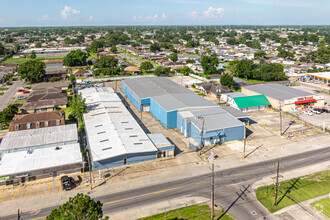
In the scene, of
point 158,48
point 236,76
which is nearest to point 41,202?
point 236,76

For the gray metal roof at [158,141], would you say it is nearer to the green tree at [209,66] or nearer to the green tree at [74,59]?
the green tree at [209,66]

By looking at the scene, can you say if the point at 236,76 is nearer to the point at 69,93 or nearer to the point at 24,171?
the point at 69,93

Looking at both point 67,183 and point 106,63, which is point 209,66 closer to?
point 106,63

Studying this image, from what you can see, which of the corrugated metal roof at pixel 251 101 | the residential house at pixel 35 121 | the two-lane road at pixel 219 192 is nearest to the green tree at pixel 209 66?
the corrugated metal roof at pixel 251 101

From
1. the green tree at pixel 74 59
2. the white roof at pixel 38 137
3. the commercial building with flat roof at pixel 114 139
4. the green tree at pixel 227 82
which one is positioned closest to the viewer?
the commercial building with flat roof at pixel 114 139

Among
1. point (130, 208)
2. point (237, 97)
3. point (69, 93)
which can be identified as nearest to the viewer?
point (130, 208)

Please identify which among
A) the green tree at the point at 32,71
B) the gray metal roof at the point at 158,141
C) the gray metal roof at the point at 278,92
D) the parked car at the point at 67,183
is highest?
the green tree at the point at 32,71

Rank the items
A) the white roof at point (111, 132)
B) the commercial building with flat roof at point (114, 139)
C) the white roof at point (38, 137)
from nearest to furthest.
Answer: the commercial building with flat roof at point (114, 139), the white roof at point (111, 132), the white roof at point (38, 137)

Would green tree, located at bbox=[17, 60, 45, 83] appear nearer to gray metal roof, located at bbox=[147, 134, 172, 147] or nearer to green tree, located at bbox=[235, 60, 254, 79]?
gray metal roof, located at bbox=[147, 134, 172, 147]
